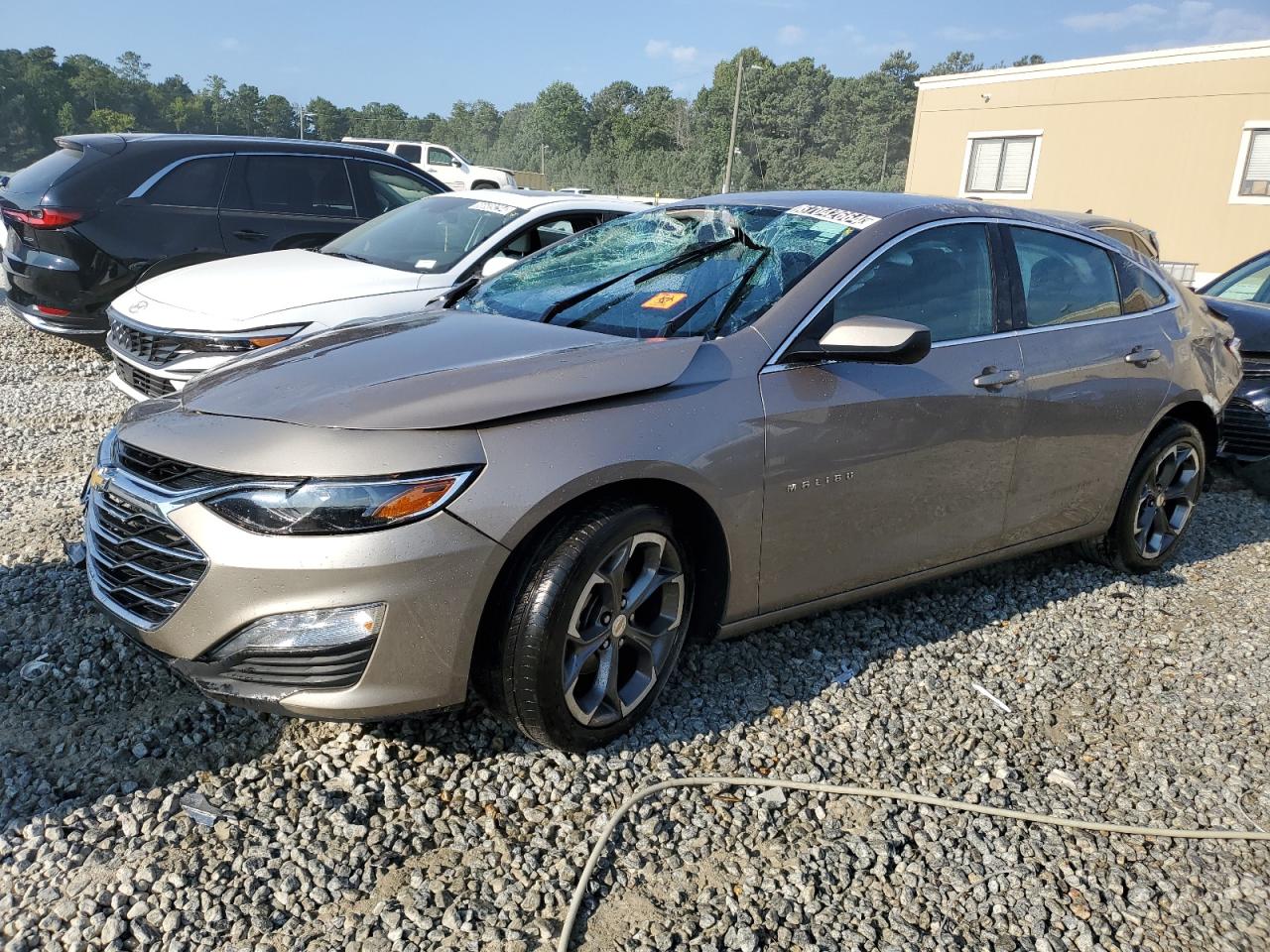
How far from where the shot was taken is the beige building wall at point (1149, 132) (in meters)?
22.0

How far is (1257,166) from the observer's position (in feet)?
71.8

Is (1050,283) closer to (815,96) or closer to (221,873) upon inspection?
(221,873)

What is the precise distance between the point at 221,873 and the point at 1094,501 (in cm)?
372

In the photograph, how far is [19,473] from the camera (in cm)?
529

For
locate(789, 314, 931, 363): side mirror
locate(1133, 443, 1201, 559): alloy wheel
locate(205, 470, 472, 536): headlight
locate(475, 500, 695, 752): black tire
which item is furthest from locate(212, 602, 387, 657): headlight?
locate(1133, 443, 1201, 559): alloy wheel

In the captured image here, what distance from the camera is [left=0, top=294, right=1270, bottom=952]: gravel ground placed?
2.34 meters

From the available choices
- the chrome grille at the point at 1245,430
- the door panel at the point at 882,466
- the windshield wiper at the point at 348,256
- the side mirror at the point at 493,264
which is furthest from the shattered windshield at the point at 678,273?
the chrome grille at the point at 1245,430

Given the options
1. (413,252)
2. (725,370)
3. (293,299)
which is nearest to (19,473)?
(293,299)

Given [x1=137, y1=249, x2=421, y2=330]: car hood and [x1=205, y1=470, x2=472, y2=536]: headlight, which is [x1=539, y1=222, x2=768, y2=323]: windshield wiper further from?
[x1=137, y1=249, x2=421, y2=330]: car hood

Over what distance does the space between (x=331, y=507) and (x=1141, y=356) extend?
3.57 metres

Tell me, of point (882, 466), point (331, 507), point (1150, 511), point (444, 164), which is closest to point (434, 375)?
point (331, 507)

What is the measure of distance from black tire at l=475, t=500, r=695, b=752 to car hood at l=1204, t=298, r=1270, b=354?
472 cm

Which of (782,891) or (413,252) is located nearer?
(782,891)

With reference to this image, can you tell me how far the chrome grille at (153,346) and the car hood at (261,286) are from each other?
0.12 metres
